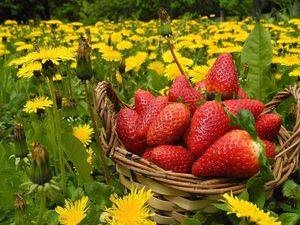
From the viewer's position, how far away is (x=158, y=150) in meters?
1.32

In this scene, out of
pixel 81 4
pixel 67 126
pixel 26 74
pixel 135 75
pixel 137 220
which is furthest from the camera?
pixel 81 4

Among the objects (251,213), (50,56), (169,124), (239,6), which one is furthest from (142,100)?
(239,6)

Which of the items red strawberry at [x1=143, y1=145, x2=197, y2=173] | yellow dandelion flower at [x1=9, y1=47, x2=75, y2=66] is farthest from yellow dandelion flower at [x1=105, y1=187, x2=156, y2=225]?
yellow dandelion flower at [x1=9, y1=47, x2=75, y2=66]

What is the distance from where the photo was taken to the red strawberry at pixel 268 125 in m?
1.37

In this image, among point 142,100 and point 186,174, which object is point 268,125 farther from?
point 142,100

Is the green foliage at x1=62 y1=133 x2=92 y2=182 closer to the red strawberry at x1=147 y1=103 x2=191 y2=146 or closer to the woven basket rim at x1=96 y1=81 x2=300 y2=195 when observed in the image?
the woven basket rim at x1=96 y1=81 x2=300 y2=195

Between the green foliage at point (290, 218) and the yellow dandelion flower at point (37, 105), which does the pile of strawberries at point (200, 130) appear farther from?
the yellow dandelion flower at point (37, 105)

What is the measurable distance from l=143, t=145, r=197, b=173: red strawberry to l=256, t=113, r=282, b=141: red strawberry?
231mm

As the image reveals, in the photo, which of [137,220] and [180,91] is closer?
[137,220]

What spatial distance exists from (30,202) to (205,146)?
61 centimetres

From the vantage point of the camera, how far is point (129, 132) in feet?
4.85

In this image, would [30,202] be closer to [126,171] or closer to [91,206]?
[91,206]

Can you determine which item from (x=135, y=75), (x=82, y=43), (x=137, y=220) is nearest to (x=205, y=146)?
(x=137, y=220)

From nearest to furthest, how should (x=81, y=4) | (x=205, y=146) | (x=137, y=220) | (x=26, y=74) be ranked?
1. (x=137, y=220)
2. (x=205, y=146)
3. (x=26, y=74)
4. (x=81, y=4)
